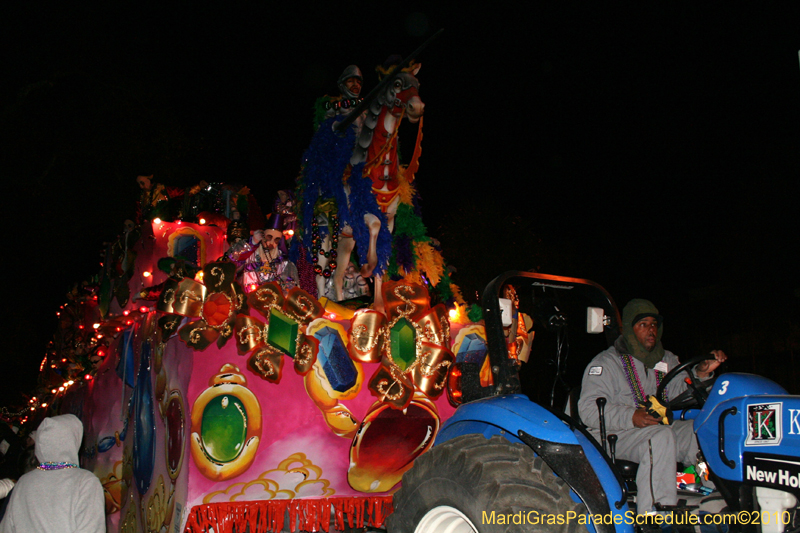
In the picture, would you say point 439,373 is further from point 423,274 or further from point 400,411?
point 423,274

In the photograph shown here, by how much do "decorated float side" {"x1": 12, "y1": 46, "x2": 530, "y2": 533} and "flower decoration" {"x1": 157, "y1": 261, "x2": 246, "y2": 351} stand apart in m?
0.01

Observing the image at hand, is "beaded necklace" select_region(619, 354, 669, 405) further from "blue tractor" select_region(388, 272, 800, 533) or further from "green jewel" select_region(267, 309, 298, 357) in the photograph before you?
"green jewel" select_region(267, 309, 298, 357)

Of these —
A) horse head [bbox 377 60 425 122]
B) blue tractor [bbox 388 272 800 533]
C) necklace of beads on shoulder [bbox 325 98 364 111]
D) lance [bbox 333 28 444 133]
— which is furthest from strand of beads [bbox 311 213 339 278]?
blue tractor [bbox 388 272 800 533]

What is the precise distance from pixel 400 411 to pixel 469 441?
7.27ft

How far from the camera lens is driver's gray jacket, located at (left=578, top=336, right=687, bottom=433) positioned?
319 cm

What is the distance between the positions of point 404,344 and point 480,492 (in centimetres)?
260

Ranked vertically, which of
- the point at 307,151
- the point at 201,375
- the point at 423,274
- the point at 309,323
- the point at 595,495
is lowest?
the point at 595,495

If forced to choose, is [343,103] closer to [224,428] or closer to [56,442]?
[224,428]

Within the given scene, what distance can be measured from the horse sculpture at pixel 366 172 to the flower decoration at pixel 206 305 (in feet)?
5.14

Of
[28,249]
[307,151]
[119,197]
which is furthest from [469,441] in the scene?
[28,249]

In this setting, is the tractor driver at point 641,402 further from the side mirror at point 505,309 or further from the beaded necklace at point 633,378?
the side mirror at point 505,309

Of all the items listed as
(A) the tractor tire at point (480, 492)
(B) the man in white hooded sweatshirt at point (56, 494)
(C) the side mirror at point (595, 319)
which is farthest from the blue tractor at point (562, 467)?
(B) the man in white hooded sweatshirt at point (56, 494)

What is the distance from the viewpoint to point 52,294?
20531 millimetres

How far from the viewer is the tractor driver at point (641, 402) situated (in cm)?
284
